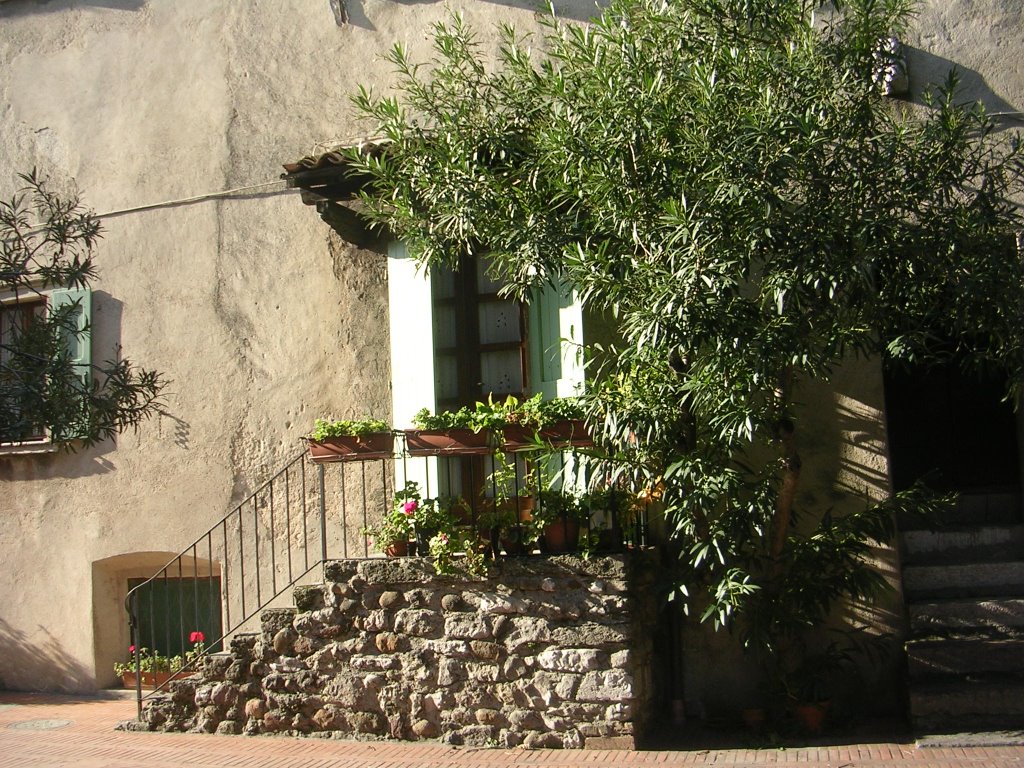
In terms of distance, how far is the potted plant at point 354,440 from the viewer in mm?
7168

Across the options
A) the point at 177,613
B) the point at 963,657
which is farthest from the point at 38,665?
the point at 963,657

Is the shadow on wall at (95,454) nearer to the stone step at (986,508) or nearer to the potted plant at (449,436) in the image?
the potted plant at (449,436)

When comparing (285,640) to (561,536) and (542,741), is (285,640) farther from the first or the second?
(561,536)

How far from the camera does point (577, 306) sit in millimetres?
7629

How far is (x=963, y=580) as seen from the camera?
24.7 ft

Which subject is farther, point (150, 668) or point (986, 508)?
point (150, 668)

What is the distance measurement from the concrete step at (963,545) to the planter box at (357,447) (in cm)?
380

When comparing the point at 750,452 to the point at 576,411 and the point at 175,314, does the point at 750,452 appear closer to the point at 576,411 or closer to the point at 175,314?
the point at 576,411

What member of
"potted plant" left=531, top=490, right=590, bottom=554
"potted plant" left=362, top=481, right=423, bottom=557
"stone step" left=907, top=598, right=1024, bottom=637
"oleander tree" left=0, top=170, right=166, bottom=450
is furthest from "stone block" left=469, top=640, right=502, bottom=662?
"stone step" left=907, top=598, right=1024, bottom=637

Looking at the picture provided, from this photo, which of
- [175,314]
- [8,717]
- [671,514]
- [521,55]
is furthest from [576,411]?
[8,717]

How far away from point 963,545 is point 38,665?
792 centimetres

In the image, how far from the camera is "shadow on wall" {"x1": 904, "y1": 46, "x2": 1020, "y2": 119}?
7785mm

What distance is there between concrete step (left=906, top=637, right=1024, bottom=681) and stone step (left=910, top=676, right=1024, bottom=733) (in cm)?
11

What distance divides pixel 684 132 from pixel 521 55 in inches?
58.4
